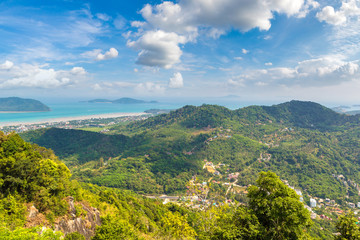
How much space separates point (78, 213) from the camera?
18781 mm

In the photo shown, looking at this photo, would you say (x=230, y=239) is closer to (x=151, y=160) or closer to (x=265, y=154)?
(x=151, y=160)

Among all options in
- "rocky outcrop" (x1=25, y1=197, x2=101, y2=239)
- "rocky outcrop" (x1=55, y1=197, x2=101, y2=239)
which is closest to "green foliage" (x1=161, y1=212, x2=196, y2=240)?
"rocky outcrop" (x1=55, y1=197, x2=101, y2=239)

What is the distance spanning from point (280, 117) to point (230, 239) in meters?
201

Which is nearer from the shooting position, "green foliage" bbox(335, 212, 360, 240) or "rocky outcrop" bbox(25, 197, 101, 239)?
"green foliage" bbox(335, 212, 360, 240)

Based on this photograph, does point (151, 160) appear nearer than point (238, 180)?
No

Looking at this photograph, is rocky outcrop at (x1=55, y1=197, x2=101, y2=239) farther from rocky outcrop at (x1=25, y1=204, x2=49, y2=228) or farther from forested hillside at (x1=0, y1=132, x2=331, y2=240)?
rocky outcrop at (x1=25, y1=204, x2=49, y2=228)

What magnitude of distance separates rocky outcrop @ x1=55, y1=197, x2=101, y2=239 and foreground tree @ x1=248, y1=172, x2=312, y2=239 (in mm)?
17193

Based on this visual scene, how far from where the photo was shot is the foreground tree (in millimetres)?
10945

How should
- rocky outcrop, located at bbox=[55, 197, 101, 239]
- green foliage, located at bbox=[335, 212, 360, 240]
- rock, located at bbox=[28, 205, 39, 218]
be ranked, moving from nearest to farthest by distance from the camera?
green foliage, located at bbox=[335, 212, 360, 240] < rock, located at bbox=[28, 205, 39, 218] < rocky outcrop, located at bbox=[55, 197, 101, 239]

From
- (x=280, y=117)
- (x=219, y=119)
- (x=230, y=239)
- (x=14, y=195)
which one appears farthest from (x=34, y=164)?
(x=280, y=117)

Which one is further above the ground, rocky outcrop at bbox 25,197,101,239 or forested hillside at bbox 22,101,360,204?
rocky outcrop at bbox 25,197,101,239

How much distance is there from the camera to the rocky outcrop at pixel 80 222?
639 inches

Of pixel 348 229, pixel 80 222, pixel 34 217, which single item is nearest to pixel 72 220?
pixel 80 222

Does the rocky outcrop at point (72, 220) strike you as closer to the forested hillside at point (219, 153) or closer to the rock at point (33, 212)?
the rock at point (33, 212)
